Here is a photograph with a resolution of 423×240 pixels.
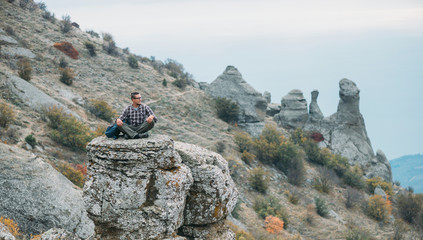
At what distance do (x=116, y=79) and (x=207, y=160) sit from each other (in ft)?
100

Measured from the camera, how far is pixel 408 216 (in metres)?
28.7

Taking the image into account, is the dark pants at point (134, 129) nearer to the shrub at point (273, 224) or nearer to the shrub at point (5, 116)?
the shrub at point (5, 116)

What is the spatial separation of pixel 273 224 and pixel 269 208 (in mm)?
2164

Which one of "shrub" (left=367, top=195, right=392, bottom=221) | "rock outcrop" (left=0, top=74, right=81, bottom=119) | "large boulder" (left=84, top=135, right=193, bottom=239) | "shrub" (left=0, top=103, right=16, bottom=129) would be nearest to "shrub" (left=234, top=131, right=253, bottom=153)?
"shrub" (left=367, top=195, right=392, bottom=221)

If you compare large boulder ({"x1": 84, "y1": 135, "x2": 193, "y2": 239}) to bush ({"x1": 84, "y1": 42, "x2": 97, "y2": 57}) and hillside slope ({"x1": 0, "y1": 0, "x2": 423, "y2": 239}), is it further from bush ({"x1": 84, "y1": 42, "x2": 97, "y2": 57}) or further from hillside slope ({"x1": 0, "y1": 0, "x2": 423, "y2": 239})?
bush ({"x1": 84, "y1": 42, "x2": 97, "y2": 57})

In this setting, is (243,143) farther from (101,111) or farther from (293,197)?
(101,111)

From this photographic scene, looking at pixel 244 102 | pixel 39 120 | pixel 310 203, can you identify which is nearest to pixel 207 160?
pixel 39 120

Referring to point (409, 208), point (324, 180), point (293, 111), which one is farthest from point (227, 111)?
point (409, 208)

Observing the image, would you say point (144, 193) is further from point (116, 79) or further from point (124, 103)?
point (116, 79)

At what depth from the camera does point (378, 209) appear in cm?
2750

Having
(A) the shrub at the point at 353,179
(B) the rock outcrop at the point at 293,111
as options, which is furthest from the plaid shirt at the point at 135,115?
(B) the rock outcrop at the point at 293,111

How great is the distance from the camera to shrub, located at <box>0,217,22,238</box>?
8.86m

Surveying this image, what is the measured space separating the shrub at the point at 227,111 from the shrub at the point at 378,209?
18.8 m

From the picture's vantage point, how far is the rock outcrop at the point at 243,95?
4006 cm
